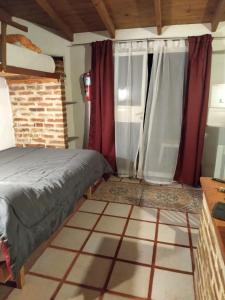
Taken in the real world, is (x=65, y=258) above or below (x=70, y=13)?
below

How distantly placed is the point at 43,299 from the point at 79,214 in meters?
1.08

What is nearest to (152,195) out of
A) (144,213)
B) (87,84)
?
(144,213)

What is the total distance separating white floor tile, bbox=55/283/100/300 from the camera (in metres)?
1.47

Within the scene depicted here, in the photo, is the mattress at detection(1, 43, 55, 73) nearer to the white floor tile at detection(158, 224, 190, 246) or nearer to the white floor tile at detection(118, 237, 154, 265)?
the white floor tile at detection(118, 237, 154, 265)

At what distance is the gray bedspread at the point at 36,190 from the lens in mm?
1371

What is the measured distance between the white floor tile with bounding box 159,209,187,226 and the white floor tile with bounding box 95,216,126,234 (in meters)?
0.44

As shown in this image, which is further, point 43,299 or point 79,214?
point 79,214

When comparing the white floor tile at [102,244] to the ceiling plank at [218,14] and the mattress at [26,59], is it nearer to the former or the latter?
the mattress at [26,59]

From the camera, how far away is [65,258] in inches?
71.7

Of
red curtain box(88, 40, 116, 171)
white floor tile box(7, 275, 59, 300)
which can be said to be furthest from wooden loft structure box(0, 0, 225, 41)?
white floor tile box(7, 275, 59, 300)

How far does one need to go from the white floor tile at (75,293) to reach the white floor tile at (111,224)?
2.31 feet

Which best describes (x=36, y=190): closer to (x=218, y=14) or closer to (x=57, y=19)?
(x=57, y=19)

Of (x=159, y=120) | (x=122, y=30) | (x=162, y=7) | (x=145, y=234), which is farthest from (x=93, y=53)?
(x=145, y=234)

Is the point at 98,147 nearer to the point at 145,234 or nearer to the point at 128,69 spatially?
the point at 128,69
